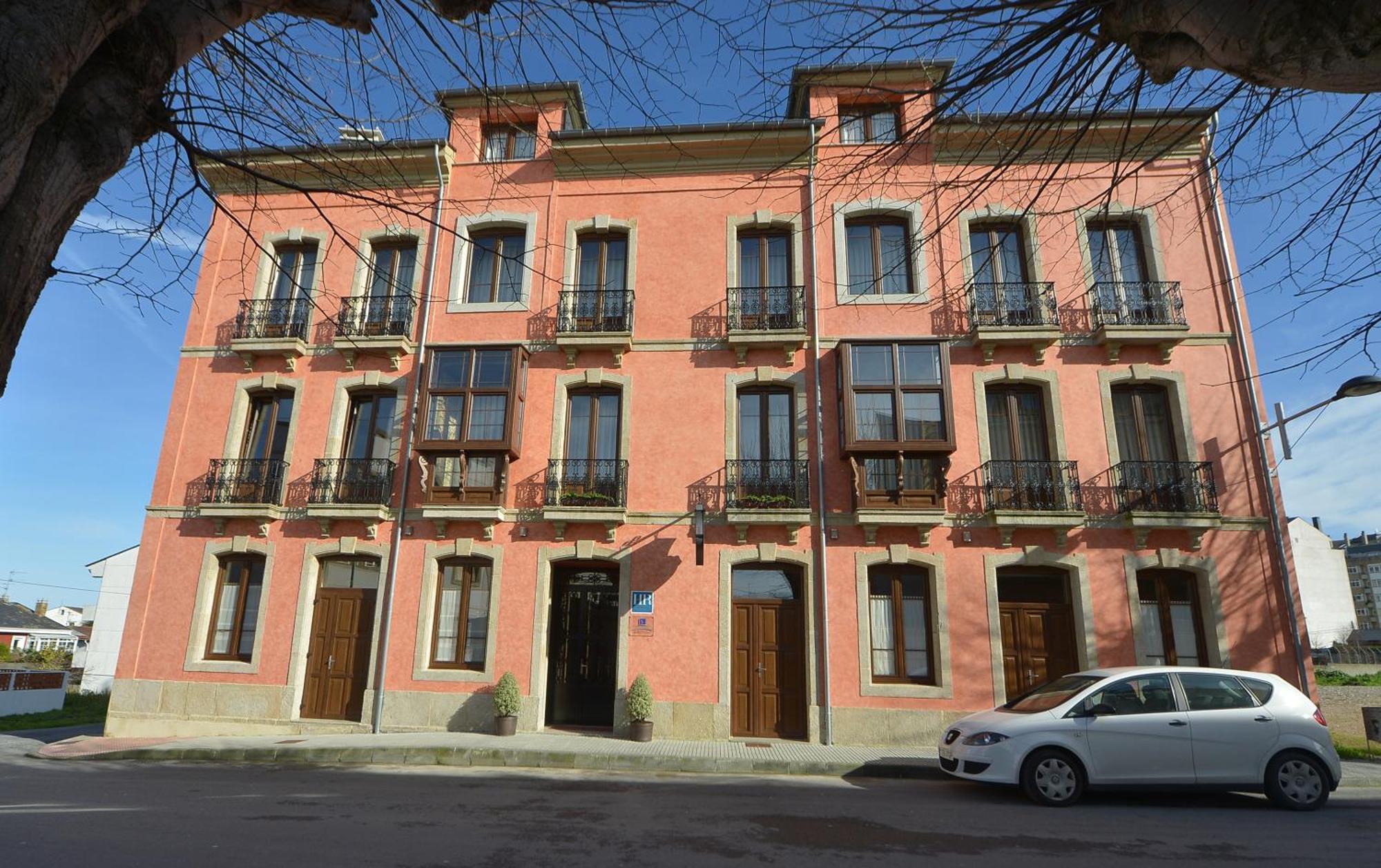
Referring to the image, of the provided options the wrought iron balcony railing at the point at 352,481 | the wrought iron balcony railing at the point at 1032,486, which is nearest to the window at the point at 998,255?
the wrought iron balcony railing at the point at 1032,486

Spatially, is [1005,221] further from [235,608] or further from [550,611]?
[235,608]

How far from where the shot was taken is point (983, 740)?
8438 millimetres

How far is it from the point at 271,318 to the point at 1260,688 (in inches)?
713

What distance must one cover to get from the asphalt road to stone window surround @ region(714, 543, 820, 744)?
8.56 feet

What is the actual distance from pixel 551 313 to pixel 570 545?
4848mm

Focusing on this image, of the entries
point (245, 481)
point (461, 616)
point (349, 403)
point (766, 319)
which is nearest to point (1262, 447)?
point (766, 319)

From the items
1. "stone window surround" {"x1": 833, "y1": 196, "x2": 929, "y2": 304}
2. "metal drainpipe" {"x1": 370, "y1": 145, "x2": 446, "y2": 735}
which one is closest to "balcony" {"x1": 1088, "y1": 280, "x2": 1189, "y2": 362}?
"stone window surround" {"x1": 833, "y1": 196, "x2": 929, "y2": 304}

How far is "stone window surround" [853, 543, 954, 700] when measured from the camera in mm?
12141

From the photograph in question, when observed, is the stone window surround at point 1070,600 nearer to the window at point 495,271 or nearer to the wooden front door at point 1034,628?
the wooden front door at point 1034,628

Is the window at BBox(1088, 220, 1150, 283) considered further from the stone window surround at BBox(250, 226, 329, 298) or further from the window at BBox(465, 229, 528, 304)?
the stone window surround at BBox(250, 226, 329, 298)

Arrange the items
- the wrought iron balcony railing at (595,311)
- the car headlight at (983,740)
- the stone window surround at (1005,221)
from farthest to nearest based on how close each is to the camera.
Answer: the wrought iron balcony railing at (595,311) < the stone window surround at (1005,221) < the car headlight at (983,740)

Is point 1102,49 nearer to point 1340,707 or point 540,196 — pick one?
point 540,196

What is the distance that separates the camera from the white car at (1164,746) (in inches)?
317

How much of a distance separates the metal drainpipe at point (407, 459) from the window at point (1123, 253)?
12.6m
